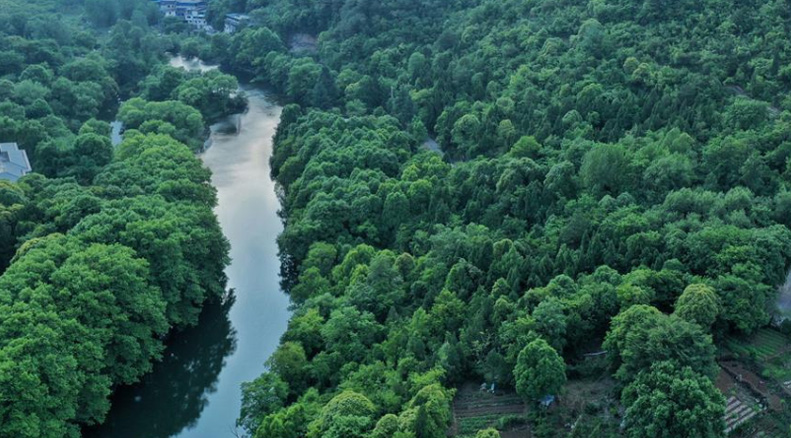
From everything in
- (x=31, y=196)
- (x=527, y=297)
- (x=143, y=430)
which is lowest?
(x=143, y=430)

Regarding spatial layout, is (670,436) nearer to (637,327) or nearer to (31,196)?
(637,327)

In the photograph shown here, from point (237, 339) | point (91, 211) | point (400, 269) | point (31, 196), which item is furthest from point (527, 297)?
point (31, 196)

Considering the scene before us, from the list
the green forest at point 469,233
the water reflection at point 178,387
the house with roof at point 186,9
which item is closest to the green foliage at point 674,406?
the green forest at point 469,233

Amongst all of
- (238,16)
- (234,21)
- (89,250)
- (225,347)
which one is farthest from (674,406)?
(238,16)

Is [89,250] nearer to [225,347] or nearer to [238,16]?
[225,347]

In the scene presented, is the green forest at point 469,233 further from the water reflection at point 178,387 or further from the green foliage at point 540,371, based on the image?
the water reflection at point 178,387

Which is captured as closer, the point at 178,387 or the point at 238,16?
the point at 178,387
